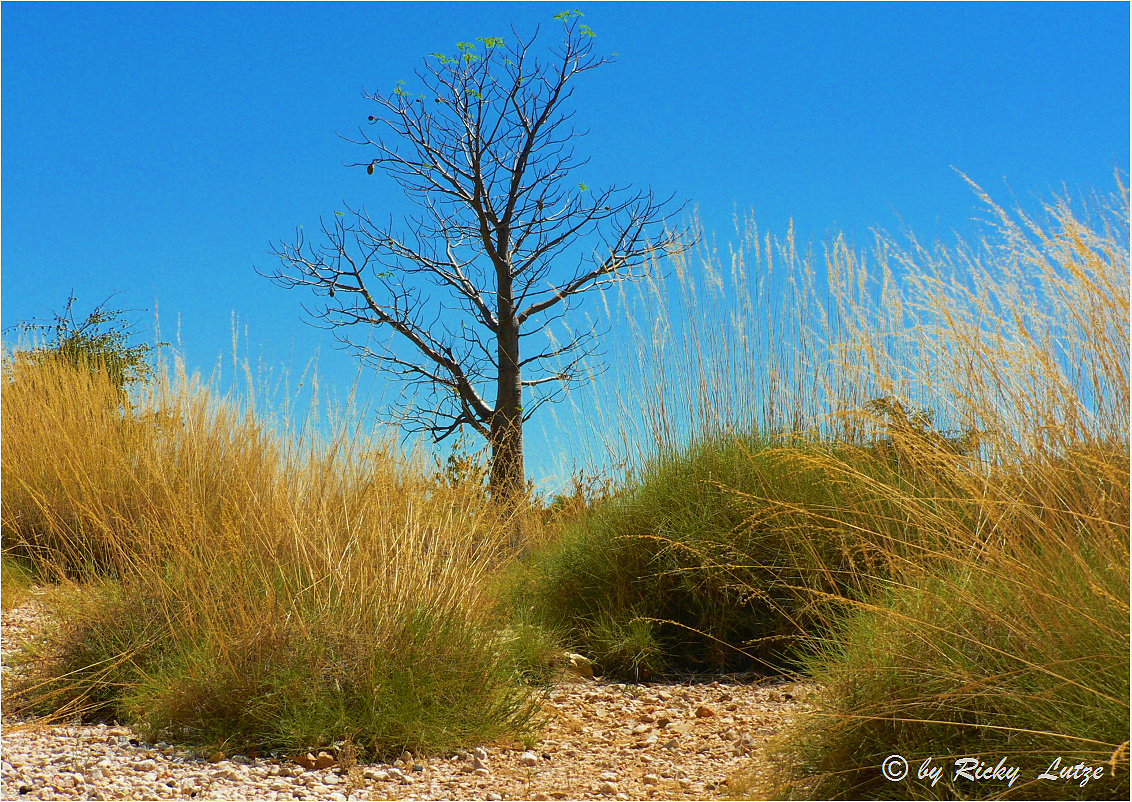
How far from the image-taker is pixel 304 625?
2.60m

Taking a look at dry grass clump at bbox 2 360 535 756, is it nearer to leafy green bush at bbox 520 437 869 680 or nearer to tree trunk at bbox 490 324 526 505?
leafy green bush at bbox 520 437 869 680

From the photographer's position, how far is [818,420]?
4.14 metres


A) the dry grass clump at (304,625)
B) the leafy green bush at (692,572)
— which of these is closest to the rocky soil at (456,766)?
the dry grass clump at (304,625)

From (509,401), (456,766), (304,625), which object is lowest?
(456,766)

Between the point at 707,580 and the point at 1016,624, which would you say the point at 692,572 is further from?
the point at 1016,624

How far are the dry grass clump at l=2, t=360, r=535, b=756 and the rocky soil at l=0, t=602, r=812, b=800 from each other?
0.10 metres

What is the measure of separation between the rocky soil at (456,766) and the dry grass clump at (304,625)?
10 cm

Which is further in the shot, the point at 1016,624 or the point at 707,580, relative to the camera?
the point at 707,580

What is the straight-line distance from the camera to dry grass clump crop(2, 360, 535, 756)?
2.52 meters

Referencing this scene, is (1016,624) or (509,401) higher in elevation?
(509,401)

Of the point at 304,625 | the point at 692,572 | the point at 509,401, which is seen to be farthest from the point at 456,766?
the point at 509,401

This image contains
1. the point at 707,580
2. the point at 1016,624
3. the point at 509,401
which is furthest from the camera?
the point at 509,401

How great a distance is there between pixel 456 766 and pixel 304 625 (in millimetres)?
655

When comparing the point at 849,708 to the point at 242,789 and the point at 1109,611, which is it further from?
the point at 242,789
